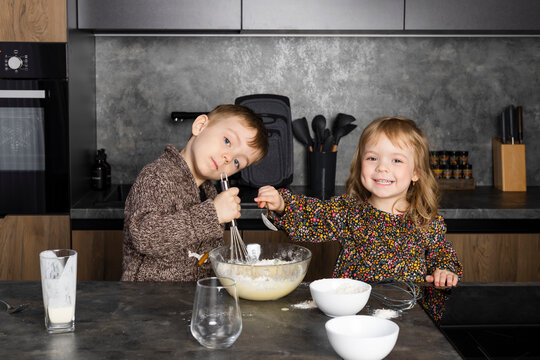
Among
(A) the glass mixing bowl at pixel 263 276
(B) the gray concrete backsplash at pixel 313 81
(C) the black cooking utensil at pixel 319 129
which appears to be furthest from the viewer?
(B) the gray concrete backsplash at pixel 313 81

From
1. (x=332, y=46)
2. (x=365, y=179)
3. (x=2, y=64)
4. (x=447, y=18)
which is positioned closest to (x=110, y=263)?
(x=2, y=64)

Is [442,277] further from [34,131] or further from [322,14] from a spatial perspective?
[34,131]

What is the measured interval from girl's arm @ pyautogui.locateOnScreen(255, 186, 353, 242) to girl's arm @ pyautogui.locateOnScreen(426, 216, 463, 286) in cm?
24

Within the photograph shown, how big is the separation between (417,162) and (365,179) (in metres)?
0.17

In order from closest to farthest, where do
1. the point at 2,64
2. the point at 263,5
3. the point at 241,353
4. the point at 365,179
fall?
the point at 241,353
the point at 365,179
the point at 2,64
the point at 263,5

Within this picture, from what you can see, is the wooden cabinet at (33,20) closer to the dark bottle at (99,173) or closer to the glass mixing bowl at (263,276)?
the dark bottle at (99,173)

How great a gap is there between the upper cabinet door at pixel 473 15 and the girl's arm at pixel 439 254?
A: 106 cm

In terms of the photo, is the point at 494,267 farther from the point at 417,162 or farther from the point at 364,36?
the point at 364,36

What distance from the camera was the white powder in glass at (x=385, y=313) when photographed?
3.64ft

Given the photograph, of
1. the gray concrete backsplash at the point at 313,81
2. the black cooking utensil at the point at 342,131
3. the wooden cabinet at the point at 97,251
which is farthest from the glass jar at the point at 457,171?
the wooden cabinet at the point at 97,251

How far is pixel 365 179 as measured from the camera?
5.74ft

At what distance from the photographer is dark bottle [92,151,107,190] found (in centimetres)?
269

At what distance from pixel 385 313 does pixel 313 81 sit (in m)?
1.91

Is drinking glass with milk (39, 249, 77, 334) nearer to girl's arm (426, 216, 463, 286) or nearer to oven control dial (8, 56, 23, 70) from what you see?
girl's arm (426, 216, 463, 286)
